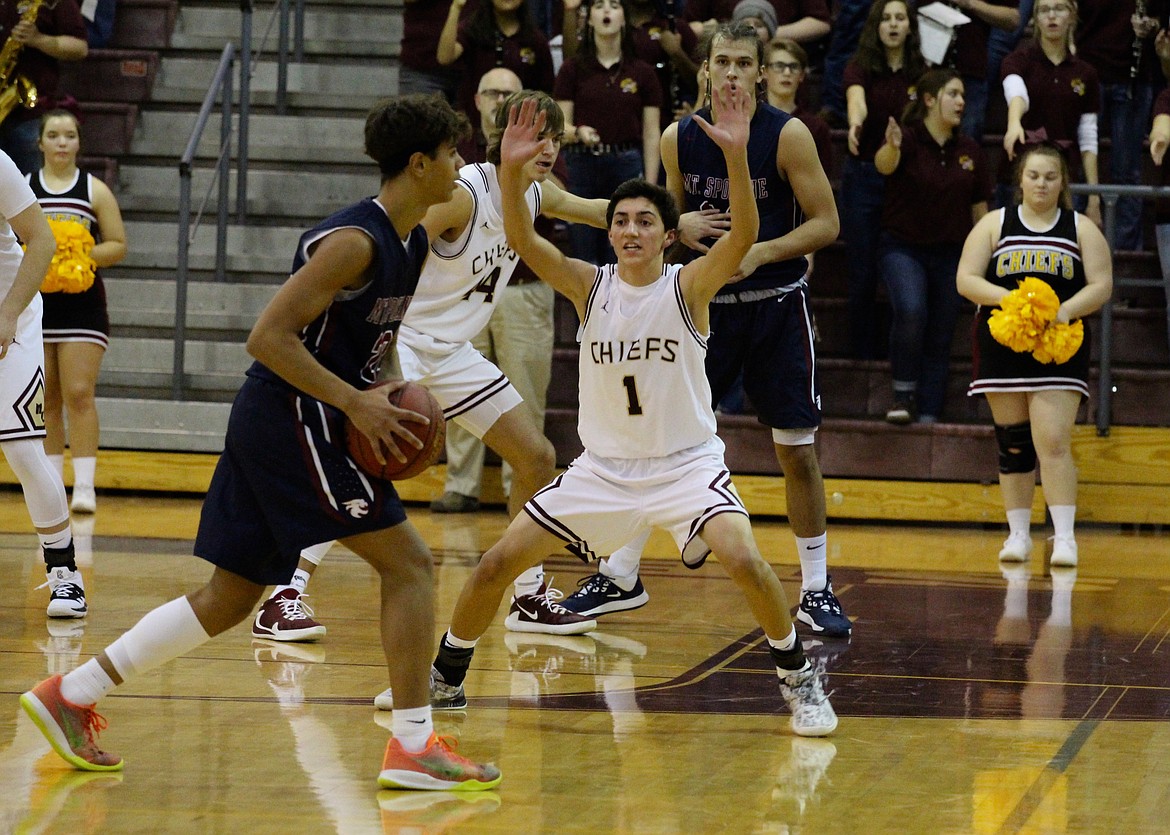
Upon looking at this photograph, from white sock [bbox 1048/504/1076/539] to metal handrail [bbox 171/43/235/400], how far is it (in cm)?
520

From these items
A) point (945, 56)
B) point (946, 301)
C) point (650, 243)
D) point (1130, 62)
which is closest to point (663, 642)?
point (650, 243)

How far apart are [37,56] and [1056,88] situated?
6468 millimetres

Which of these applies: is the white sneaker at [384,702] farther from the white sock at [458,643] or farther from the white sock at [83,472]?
the white sock at [83,472]

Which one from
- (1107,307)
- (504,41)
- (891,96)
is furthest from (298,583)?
(891,96)

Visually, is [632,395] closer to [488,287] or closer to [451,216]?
[451,216]

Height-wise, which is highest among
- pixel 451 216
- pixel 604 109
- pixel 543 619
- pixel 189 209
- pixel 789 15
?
pixel 789 15

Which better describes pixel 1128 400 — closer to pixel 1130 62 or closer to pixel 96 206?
pixel 1130 62

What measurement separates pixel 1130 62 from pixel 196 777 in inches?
330

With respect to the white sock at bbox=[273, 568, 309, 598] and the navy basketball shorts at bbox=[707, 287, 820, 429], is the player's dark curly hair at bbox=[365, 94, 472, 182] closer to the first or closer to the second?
the navy basketball shorts at bbox=[707, 287, 820, 429]

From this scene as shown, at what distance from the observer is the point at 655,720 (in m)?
4.67

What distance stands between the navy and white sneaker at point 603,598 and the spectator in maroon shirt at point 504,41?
467cm

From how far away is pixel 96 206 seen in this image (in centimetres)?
891

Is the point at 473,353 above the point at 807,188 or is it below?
below

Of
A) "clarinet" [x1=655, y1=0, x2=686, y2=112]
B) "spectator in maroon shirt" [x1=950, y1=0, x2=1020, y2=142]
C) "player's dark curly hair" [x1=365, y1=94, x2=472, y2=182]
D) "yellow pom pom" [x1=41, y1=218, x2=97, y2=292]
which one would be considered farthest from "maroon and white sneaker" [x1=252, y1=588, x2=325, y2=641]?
"spectator in maroon shirt" [x1=950, y1=0, x2=1020, y2=142]
